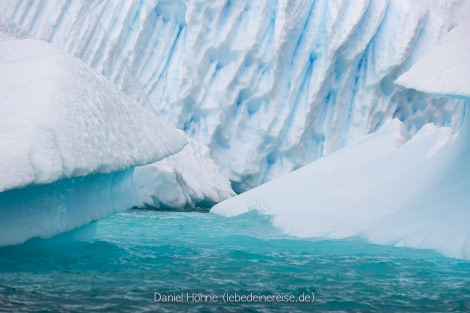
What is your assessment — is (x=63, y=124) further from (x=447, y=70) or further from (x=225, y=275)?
(x=447, y=70)

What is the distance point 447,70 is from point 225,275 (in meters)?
2.01

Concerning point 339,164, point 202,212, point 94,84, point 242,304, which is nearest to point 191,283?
point 242,304

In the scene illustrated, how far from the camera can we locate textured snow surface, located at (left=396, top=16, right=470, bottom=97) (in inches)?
177

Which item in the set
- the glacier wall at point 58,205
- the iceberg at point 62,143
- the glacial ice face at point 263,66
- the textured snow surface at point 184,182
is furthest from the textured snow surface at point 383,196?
the glacial ice face at point 263,66

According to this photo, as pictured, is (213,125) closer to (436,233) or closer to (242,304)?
(436,233)

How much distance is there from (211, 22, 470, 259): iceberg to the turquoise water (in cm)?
21

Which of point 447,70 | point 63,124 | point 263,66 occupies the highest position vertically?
point 263,66

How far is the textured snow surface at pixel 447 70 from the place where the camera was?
4.51m

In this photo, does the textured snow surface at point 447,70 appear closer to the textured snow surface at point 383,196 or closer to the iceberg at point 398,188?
the iceberg at point 398,188

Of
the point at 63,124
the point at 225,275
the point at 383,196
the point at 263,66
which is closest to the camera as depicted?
the point at 63,124

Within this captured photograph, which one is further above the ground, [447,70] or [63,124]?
[447,70]

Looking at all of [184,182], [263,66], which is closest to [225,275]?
[184,182]

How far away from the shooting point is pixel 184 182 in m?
8.12

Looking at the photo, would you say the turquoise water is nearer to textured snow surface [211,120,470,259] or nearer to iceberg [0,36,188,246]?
textured snow surface [211,120,470,259]
